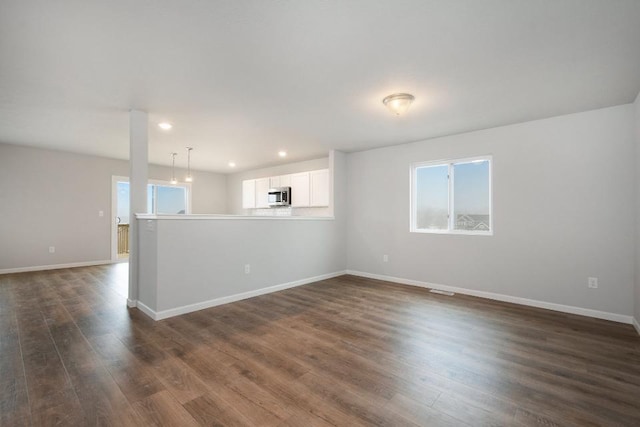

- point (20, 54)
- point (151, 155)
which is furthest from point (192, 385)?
point (151, 155)

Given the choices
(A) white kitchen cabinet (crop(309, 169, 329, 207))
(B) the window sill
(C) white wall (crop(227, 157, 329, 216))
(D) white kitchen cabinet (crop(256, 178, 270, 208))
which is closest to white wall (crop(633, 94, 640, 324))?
(B) the window sill

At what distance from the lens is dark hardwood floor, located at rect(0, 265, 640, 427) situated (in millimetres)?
1649

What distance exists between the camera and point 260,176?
770cm

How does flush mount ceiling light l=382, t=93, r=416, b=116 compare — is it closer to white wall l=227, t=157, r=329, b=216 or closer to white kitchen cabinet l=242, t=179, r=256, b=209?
white wall l=227, t=157, r=329, b=216

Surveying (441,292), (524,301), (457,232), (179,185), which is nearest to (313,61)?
(457,232)

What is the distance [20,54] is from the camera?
2.30m

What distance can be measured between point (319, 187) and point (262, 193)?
205 cm

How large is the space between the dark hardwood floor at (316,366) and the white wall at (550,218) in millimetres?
458

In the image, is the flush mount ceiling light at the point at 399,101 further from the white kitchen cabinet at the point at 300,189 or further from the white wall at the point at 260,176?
the white kitchen cabinet at the point at 300,189

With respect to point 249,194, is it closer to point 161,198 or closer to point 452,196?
point 161,198

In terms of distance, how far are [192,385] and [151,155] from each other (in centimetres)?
562

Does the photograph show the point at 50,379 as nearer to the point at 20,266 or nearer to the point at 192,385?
the point at 192,385

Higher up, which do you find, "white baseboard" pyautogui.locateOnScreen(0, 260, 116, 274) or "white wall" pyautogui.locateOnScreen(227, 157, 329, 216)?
"white wall" pyautogui.locateOnScreen(227, 157, 329, 216)

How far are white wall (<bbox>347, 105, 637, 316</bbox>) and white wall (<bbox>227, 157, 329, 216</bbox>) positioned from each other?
81.4 inches
